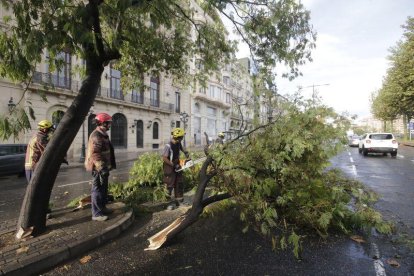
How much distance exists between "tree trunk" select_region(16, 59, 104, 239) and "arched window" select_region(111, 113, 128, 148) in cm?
2443

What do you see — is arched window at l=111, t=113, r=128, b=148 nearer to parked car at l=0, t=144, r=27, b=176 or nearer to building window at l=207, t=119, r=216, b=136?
parked car at l=0, t=144, r=27, b=176

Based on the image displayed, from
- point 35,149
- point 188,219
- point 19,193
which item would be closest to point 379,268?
point 188,219

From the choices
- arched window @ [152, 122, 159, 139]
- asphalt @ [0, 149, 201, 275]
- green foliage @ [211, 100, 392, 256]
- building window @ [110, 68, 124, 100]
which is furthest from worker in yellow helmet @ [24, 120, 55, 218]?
arched window @ [152, 122, 159, 139]

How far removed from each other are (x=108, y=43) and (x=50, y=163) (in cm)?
249

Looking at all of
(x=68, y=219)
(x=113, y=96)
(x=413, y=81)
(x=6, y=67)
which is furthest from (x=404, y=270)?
(x=413, y=81)

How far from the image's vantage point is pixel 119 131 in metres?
29.7

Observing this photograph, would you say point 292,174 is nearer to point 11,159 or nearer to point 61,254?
point 61,254

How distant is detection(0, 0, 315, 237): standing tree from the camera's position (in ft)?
13.9

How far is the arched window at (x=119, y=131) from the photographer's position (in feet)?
94.9

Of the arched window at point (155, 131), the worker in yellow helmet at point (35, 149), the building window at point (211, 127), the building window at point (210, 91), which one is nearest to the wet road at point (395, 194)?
→ the worker in yellow helmet at point (35, 149)

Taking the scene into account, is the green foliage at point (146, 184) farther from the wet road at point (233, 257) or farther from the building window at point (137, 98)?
the building window at point (137, 98)

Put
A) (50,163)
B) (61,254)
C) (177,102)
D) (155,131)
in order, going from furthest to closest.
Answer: (177,102) < (155,131) < (50,163) < (61,254)

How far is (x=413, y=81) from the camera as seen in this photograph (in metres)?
28.1

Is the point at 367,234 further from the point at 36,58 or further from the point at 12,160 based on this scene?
the point at 12,160
